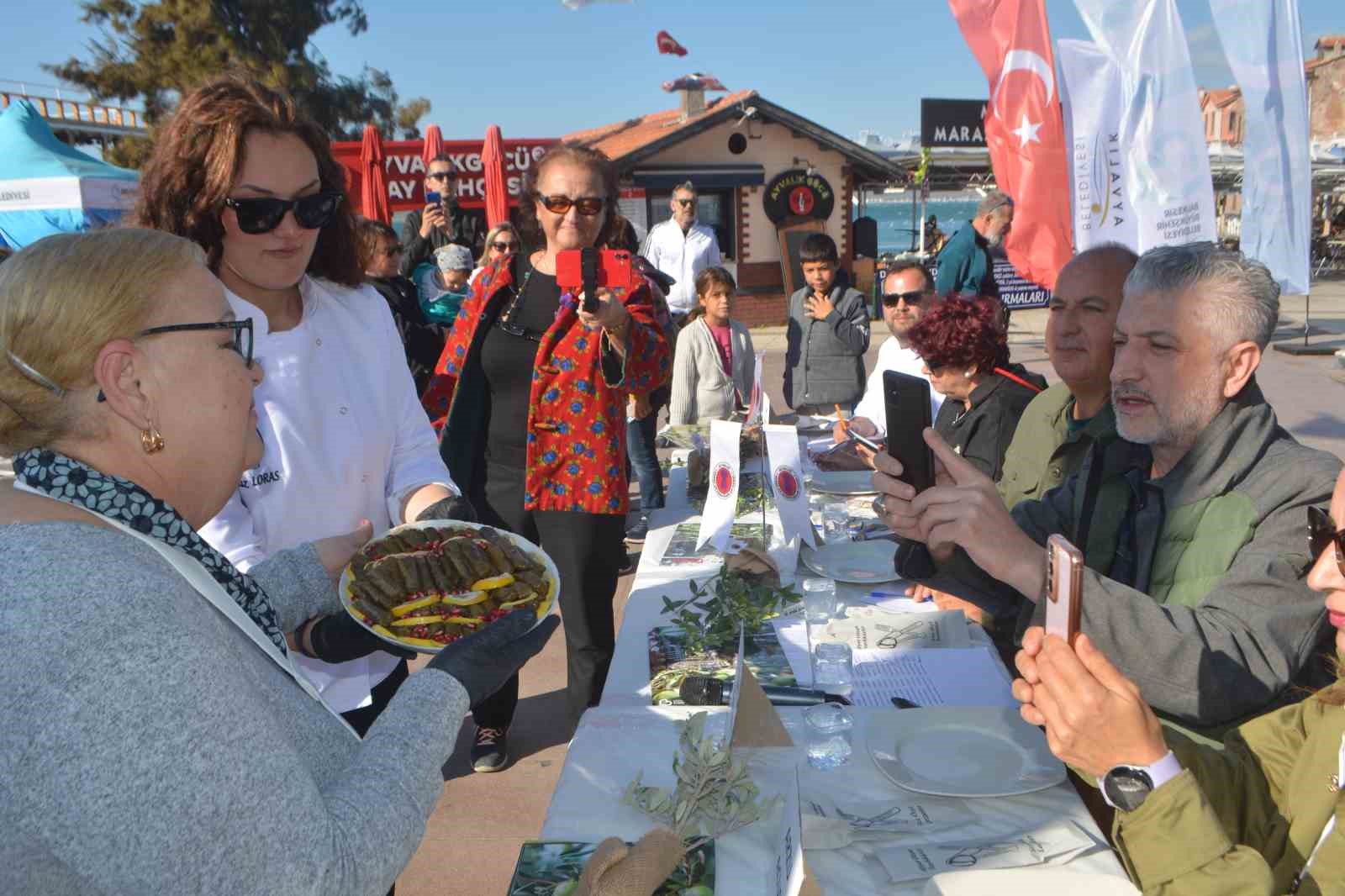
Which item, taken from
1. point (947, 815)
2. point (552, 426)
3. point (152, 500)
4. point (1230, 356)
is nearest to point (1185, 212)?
point (1230, 356)

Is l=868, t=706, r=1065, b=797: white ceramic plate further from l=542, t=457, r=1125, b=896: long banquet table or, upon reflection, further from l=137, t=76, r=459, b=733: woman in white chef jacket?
l=137, t=76, r=459, b=733: woman in white chef jacket

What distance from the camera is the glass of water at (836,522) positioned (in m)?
3.20

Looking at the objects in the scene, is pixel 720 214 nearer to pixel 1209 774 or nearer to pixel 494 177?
pixel 494 177

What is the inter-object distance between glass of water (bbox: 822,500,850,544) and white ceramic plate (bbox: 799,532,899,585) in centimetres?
8

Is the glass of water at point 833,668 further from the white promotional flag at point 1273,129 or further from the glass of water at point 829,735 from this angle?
the white promotional flag at point 1273,129

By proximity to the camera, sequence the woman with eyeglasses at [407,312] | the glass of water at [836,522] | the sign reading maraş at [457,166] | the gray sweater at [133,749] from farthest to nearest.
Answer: the sign reading maraş at [457,166]
the woman with eyeglasses at [407,312]
the glass of water at [836,522]
the gray sweater at [133,749]

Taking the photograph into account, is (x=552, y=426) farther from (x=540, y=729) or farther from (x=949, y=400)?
(x=949, y=400)

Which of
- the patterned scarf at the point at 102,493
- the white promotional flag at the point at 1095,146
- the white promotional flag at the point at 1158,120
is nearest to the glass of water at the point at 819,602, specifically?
the patterned scarf at the point at 102,493

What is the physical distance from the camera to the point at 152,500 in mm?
1102

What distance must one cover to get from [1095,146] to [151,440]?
394 centimetres

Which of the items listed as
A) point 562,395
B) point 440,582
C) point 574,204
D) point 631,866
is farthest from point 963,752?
point 574,204

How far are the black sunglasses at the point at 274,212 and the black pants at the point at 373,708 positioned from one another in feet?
3.42

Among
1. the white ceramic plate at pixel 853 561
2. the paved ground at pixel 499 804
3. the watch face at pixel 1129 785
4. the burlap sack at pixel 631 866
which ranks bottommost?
the paved ground at pixel 499 804

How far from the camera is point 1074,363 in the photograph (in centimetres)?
288
